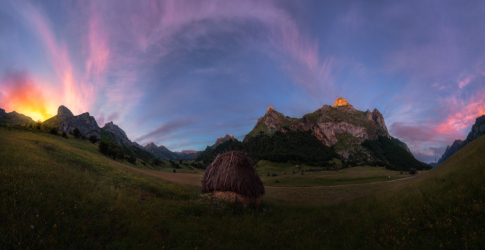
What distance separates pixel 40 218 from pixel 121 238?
280cm

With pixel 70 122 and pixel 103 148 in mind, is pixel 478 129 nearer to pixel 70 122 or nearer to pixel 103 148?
pixel 103 148

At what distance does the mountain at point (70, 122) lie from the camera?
138875 mm

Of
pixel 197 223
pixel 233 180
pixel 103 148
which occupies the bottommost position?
pixel 197 223

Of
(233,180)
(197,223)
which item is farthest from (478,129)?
(197,223)

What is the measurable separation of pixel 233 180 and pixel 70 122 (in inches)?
7939

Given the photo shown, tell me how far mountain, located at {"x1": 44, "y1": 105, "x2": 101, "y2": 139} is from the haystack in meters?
162

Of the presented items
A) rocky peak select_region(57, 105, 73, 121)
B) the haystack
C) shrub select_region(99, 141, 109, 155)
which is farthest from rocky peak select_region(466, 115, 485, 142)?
rocky peak select_region(57, 105, 73, 121)

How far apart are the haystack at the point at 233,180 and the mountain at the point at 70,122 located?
162 m

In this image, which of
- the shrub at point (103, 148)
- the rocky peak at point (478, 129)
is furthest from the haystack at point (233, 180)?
the rocky peak at point (478, 129)

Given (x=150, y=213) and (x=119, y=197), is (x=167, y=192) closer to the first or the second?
(x=119, y=197)

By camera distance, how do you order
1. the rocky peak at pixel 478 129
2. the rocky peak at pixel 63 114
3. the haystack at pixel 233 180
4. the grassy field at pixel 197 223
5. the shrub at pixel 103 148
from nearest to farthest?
the grassy field at pixel 197 223 → the haystack at pixel 233 180 → the shrub at pixel 103 148 → the rocky peak at pixel 63 114 → the rocky peak at pixel 478 129


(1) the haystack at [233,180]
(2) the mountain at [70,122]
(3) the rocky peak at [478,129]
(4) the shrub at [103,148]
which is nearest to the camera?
(1) the haystack at [233,180]

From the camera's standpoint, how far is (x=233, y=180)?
14086mm

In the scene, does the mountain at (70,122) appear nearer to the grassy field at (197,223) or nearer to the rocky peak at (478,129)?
the grassy field at (197,223)
